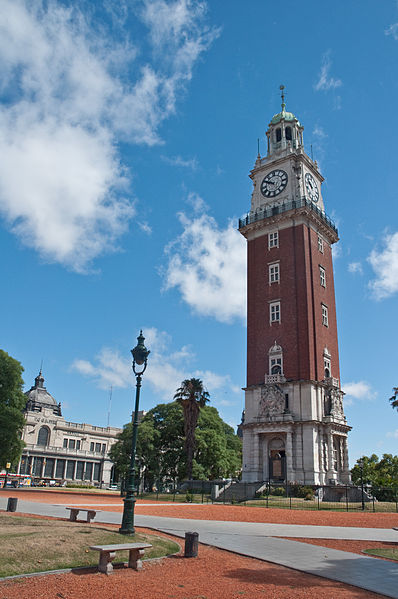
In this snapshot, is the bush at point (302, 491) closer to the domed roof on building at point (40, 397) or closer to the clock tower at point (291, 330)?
the clock tower at point (291, 330)

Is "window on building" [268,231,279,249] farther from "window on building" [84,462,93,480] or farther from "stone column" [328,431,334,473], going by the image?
"window on building" [84,462,93,480]

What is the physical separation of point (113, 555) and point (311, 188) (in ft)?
182

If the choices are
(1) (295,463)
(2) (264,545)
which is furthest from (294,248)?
(2) (264,545)

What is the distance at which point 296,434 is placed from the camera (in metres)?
46.3

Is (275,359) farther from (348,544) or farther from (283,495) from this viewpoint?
(348,544)

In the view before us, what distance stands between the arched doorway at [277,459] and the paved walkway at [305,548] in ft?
83.9

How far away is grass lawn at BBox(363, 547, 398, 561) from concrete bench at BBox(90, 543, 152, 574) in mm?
7210

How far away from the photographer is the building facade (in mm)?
90750

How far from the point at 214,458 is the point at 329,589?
155 ft

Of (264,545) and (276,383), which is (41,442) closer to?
(276,383)

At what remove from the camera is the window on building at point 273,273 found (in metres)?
54.6

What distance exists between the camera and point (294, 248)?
53812mm

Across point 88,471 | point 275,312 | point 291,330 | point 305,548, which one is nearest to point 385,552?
point 305,548

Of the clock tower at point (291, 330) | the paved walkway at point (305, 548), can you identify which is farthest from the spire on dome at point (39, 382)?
the paved walkway at point (305, 548)
